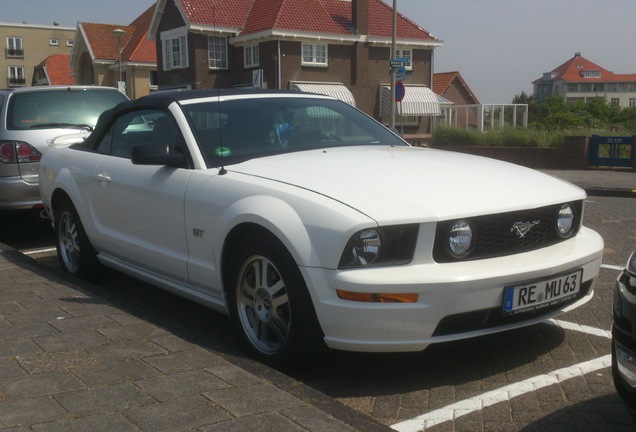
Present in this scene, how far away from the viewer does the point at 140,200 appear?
5.21 m

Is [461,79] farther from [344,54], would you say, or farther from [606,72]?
[606,72]

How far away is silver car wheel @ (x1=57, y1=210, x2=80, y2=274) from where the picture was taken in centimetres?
628

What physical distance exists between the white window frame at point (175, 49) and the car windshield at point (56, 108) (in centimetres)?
3704

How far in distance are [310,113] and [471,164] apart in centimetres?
130

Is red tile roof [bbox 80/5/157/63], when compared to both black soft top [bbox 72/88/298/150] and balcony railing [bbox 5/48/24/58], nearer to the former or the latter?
balcony railing [bbox 5/48/24/58]

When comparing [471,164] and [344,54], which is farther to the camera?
[344,54]

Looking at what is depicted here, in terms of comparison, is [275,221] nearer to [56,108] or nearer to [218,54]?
[56,108]

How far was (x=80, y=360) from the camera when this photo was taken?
390 centimetres

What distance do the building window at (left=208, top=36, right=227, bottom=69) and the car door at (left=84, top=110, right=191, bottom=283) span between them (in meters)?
40.1

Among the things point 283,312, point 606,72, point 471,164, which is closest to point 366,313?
point 283,312

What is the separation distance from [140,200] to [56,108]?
167 inches

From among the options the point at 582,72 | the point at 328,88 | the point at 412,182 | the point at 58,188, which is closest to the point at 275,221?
the point at 412,182

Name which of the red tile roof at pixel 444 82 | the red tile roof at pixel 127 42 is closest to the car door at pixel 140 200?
the red tile roof at pixel 127 42

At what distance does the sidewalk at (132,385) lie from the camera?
10.2 feet
